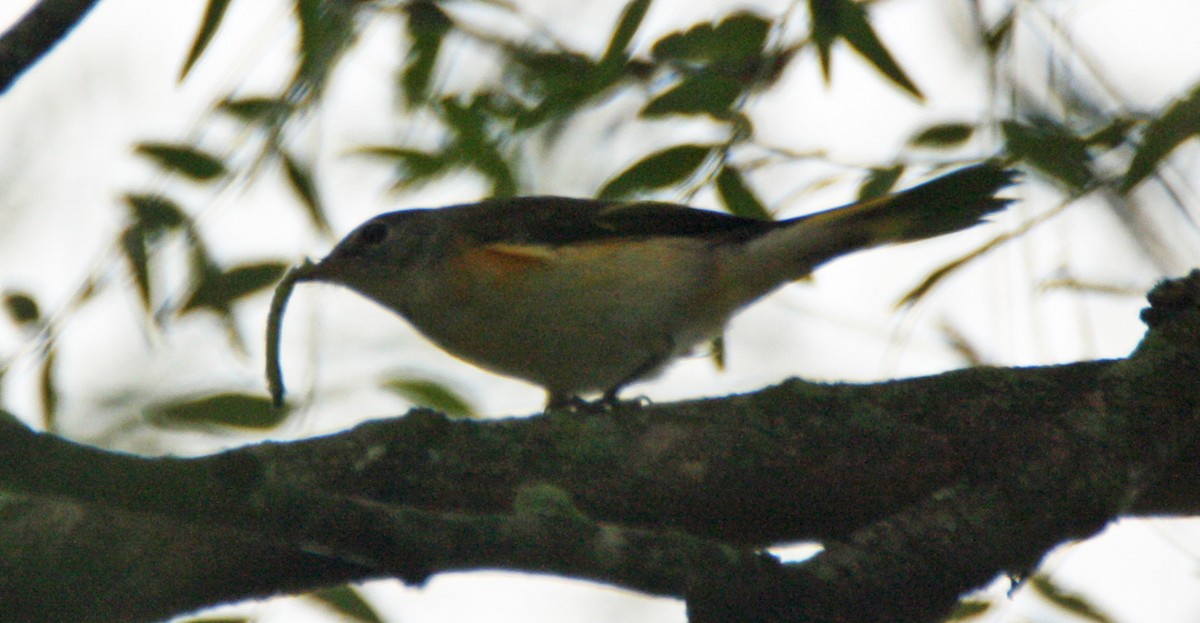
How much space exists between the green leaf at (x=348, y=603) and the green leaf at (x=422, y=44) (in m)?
1.79

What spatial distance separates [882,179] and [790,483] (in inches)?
47.6

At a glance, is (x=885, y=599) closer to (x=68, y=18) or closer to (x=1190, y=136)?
(x=1190, y=136)

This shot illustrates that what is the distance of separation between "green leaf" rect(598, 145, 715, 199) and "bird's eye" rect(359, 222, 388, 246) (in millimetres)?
1846

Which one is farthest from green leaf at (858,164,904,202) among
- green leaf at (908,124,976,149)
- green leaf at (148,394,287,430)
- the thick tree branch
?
the thick tree branch

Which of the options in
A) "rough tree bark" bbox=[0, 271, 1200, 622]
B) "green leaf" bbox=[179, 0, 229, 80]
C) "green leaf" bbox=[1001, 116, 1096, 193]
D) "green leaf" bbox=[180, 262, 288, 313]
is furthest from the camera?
"green leaf" bbox=[180, 262, 288, 313]

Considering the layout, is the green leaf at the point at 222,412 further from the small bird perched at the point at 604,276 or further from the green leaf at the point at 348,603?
the small bird perched at the point at 604,276

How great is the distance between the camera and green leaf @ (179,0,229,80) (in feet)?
9.59

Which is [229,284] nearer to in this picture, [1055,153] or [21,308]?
[21,308]

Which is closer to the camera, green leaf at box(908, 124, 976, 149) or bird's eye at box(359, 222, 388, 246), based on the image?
green leaf at box(908, 124, 976, 149)

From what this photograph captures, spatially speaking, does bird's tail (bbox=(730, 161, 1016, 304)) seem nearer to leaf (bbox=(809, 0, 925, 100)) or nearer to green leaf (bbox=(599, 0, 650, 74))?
leaf (bbox=(809, 0, 925, 100))

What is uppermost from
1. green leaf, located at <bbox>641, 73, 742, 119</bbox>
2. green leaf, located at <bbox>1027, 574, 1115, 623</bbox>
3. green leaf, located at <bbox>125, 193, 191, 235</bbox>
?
green leaf, located at <bbox>641, 73, 742, 119</bbox>

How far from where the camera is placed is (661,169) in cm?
367

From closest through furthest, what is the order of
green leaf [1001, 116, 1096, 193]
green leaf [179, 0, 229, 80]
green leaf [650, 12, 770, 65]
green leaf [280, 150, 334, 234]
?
green leaf [179, 0, 229, 80] < green leaf [1001, 116, 1096, 193] < green leaf [650, 12, 770, 65] < green leaf [280, 150, 334, 234]

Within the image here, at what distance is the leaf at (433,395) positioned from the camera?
161 inches
